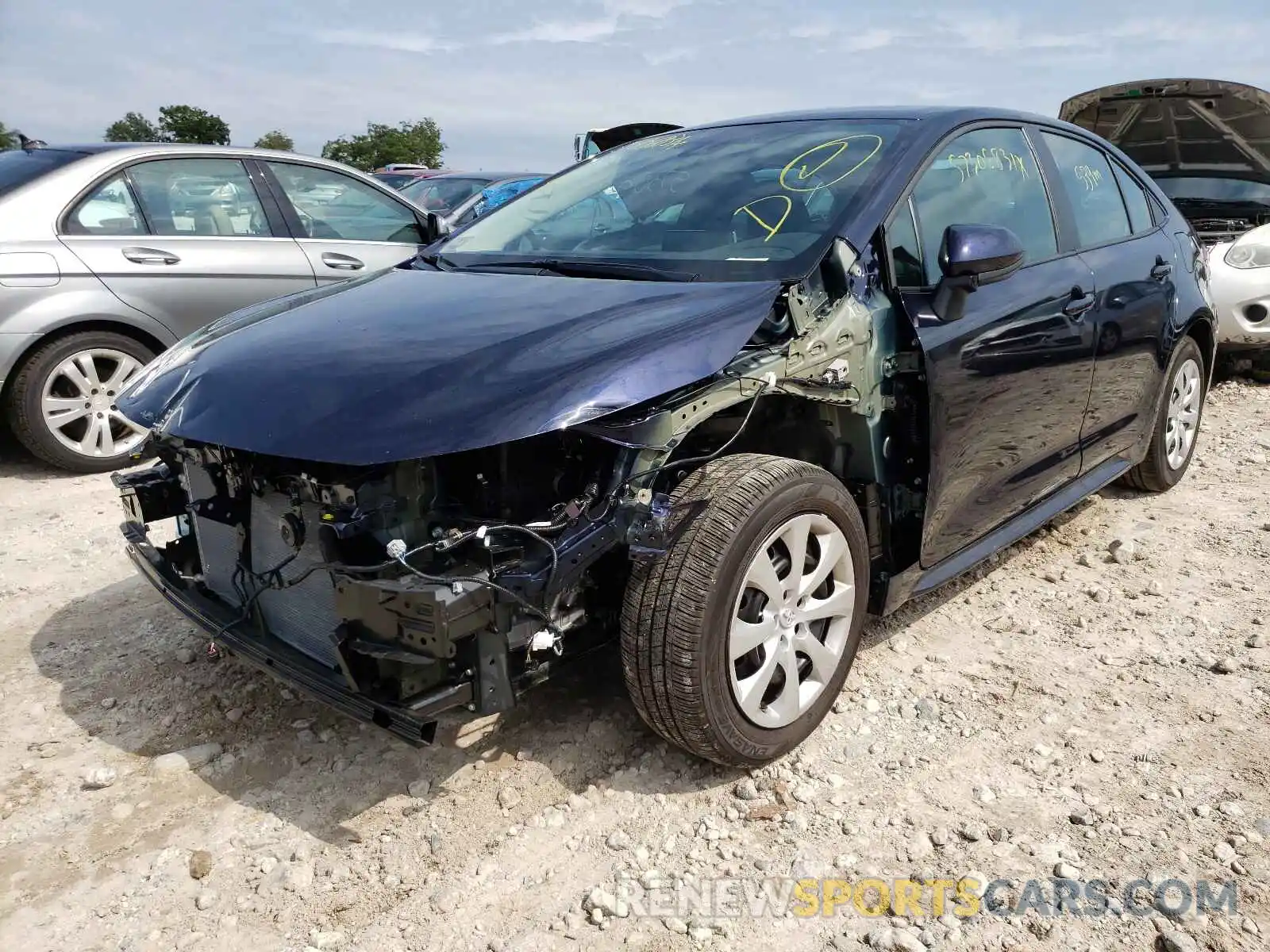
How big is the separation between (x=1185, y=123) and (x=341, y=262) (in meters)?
6.28

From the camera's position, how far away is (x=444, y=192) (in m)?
11.1

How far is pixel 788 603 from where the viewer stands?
2.55 metres

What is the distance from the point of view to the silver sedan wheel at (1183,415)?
458cm

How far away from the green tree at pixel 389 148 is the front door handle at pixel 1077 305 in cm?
6303

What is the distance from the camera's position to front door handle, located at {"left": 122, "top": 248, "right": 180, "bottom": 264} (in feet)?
17.0

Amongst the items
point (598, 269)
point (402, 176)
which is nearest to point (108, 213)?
point (598, 269)

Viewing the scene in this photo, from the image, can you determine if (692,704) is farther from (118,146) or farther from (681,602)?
(118,146)

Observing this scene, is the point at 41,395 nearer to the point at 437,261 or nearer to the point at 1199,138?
the point at 437,261

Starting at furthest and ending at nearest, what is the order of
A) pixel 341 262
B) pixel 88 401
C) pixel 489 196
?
1. pixel 489 196
2. pixel 341 262
3. pixel 88 401

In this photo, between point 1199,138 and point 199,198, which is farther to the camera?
point 1199,138

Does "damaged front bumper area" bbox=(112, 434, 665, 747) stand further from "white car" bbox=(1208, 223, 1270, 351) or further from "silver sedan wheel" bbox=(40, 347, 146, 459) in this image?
"white car" bbox=(1208, 223, 1270, 351)

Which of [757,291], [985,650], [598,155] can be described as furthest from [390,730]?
[598,155]

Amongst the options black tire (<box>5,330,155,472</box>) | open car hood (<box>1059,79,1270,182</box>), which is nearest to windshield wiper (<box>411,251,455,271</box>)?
black tire (<box>5,330,155,472</box>)

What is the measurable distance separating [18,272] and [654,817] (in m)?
4.34
